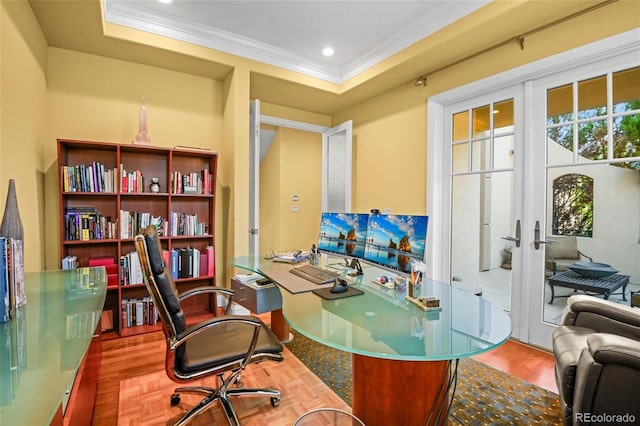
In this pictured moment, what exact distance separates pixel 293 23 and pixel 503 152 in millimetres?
2255

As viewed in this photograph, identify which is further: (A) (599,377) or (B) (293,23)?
(B) (293,23)

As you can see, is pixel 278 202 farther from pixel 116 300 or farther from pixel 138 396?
pixel 138 396

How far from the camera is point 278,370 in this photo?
2.28 m

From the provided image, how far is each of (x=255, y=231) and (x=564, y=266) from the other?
283cm

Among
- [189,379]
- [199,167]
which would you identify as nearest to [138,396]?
[189,379]

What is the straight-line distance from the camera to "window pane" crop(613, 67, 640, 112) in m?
2.19

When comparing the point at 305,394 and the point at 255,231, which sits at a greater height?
the point at 255,231

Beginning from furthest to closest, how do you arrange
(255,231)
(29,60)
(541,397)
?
(255,231), (29,60), (541,397)

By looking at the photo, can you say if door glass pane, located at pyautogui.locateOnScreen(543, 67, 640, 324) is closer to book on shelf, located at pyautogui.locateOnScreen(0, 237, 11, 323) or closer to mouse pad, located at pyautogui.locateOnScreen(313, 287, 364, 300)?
mouse pad, located at pyautogui.locateOnScreen(313, 287, 364, 300)

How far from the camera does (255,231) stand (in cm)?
349

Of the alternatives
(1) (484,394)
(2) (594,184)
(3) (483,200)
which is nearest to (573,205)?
(2) (594,184)

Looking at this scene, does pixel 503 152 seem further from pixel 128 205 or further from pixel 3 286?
pixel 128 205

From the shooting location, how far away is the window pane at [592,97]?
2.34 metres

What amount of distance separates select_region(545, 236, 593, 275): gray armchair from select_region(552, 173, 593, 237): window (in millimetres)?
64
